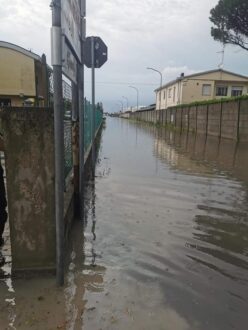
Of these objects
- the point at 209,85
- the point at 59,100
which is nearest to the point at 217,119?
the point at 59,100

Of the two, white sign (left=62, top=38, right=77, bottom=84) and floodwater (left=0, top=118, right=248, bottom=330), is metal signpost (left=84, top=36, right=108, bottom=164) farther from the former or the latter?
white sign (left=62, top=38, right=77, bottom=84)

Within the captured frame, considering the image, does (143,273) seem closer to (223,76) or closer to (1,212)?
(1,212)

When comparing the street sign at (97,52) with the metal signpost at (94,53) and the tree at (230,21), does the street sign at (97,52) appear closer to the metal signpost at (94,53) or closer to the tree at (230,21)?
the metal signpost at (94,53)

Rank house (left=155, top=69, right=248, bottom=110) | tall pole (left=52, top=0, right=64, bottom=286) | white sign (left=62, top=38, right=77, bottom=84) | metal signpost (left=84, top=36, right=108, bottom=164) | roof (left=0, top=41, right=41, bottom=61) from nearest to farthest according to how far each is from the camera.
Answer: tall pole (left=52, top=0, right=64, bottom=286), white sign (left=62, top=38, right=77, bottom=84), metal signpost (left=84, top=36, right=108, bottom=164), roof (left=0, top=41, right=41, bottom=61), house (left=155, top=69, right=248, bottom=110)

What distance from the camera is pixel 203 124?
26578 millimetres

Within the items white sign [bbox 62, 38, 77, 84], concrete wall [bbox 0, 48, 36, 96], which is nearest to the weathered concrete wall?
white sign [bbox 62, 38, 77, 84]

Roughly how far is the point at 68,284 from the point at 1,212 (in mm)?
1282

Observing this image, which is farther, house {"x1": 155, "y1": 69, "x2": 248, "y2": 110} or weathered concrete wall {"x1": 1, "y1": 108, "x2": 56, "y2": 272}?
house {"x1": 155, "y1": 69, "x2": 248, "y2": 110}

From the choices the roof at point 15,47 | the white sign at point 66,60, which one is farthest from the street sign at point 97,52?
the roof at point 15,47

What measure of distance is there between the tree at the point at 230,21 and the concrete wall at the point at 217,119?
8.14 meters

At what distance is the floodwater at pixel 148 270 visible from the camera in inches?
116

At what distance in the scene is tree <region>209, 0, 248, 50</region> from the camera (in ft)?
106

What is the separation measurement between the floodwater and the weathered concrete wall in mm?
281

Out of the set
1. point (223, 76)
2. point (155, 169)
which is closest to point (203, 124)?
point (155, 169)
